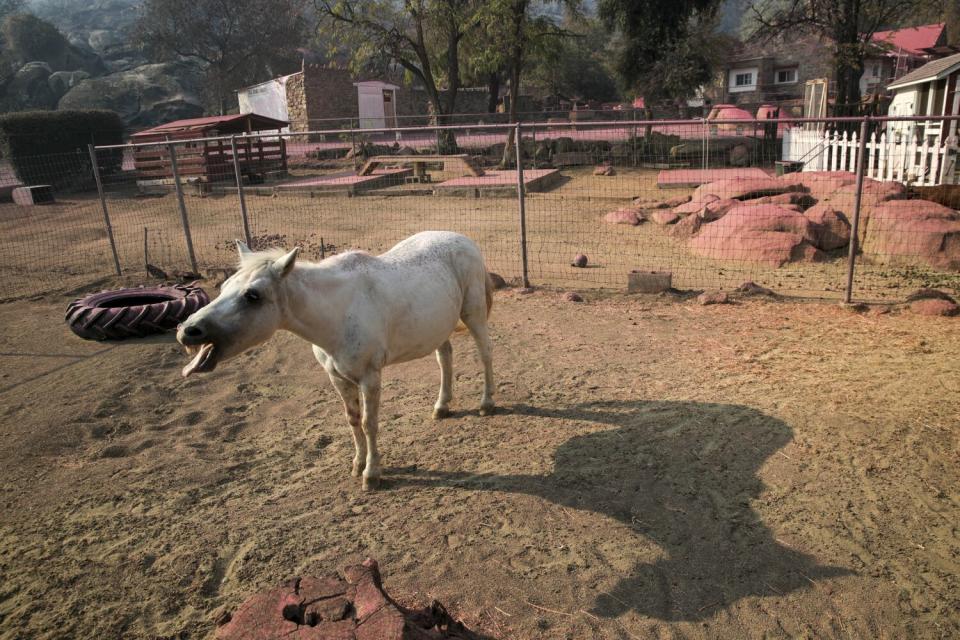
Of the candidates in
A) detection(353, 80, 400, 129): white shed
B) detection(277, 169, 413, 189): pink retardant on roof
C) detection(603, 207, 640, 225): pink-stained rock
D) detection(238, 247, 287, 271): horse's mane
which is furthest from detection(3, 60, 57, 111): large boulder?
detection(238, 247, 287, 271): horse's mane

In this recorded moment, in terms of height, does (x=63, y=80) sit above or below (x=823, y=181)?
above

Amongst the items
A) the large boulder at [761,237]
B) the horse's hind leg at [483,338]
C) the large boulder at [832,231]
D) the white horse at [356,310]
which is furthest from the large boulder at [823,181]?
the white horse at [356,310]

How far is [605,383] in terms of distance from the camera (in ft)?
17.8

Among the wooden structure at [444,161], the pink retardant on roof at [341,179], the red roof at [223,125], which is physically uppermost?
the red roof at [223,125]

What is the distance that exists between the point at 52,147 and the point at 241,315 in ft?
79.6

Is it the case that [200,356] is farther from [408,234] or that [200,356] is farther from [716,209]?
[716,209]

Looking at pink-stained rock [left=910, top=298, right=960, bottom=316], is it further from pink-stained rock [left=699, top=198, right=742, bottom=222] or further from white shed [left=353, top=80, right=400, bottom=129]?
white shed [left=353, top=80, right=400, bottom=129]

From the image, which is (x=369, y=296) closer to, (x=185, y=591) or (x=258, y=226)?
(x=185, y=591)

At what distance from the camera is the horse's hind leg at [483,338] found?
4773 millimetres

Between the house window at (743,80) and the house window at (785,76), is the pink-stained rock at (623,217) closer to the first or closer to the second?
the house window at (743,80)

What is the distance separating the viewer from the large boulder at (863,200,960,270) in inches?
328

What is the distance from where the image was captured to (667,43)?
25156mm

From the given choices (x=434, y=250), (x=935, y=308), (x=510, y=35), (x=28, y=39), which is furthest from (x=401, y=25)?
(x=28, y=39)

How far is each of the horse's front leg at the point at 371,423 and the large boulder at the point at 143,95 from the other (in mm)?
46949
